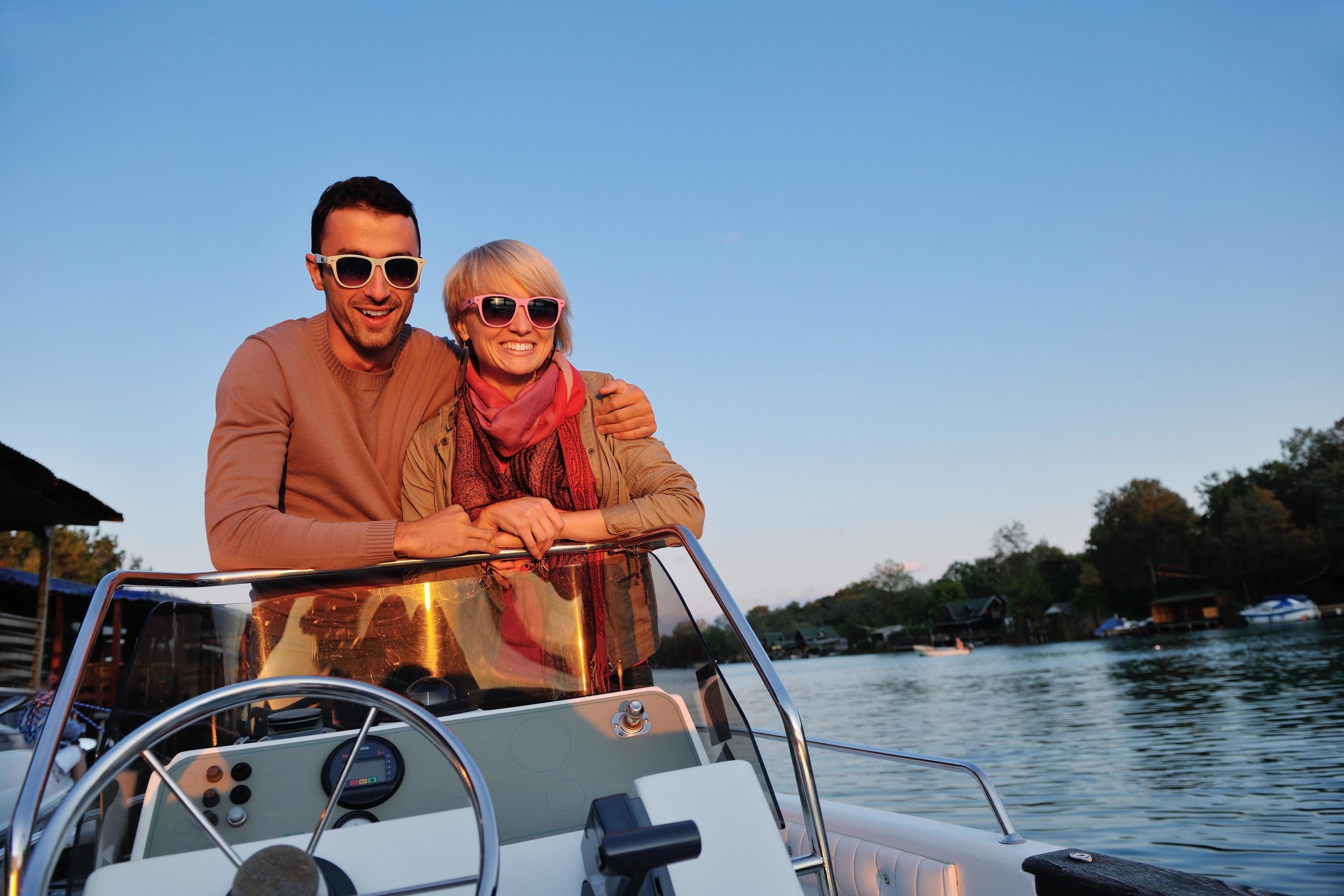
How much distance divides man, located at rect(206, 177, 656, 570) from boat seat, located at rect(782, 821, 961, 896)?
1546 mm

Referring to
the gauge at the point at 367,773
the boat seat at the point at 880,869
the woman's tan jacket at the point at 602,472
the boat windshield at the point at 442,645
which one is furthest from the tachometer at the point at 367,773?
the boat seat at the point at 880,869

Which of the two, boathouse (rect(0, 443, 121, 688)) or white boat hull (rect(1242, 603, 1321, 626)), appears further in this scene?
white boat hull (rect(1242, 603, 1321, 626))

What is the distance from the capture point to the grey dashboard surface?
1.69 metres

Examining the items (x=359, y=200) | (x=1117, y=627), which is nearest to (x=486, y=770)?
(x=359, y=200)

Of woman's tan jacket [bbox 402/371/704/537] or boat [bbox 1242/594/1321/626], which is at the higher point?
woman's tan jacket [bbox 402/371/704/537]

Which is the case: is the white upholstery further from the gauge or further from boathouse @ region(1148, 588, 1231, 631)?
boathouse @ region(1148, 588, 1231, 631)

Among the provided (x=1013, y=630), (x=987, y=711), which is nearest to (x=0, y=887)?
(x=987, y=711)

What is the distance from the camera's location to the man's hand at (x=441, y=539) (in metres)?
2.09

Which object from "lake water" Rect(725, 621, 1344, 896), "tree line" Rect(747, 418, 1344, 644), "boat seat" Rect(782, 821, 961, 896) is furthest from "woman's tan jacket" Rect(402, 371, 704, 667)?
"tree line" Rect(747, 418, 1344, 644)

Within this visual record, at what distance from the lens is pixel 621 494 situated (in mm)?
2557

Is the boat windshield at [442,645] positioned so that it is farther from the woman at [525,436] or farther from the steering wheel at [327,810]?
the steering wheel at [327,810]

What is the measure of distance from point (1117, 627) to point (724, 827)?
279ft

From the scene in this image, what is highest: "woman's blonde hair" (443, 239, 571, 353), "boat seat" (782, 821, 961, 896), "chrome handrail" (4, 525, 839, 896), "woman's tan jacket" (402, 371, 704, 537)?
"woman's blonde hair" (443, 239, 571, 353)

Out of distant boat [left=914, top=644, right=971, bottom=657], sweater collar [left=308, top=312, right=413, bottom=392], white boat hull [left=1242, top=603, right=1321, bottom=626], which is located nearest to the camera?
sweater collar [left=308, top=312, right=413, bottom=392]
